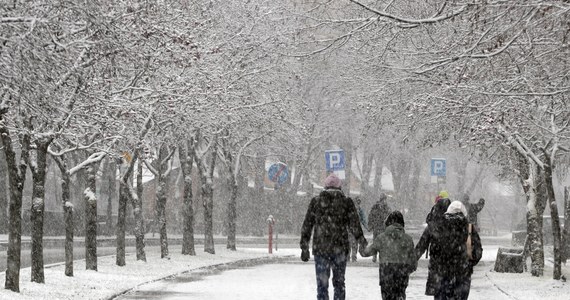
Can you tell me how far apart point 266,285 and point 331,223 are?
24.1ft

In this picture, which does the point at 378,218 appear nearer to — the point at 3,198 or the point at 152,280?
the point at 152,280

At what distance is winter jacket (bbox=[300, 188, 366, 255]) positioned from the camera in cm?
1353

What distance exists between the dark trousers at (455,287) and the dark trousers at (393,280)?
53cm

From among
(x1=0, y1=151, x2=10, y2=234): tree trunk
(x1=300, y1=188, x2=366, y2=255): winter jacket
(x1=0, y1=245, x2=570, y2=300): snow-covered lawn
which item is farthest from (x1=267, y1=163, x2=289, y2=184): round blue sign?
(x1=300, y1=188, x2=366, y2=255): winter jacket

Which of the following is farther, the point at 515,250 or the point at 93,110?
the point at 515,250

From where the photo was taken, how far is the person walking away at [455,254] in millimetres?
→ 12781

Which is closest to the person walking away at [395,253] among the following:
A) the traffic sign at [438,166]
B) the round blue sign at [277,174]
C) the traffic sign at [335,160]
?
the traffic sign at [335,160]

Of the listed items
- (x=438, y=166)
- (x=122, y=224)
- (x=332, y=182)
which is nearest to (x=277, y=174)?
(x=438, y=166)

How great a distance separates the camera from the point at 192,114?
968 inches

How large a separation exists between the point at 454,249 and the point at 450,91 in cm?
648

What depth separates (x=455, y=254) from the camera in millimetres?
12828

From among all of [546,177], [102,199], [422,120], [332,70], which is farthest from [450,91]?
[102,199]

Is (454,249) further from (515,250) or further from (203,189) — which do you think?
(203,189)

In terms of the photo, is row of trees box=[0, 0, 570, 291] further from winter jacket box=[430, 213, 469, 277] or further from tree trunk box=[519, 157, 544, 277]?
winter jacket box=[430, 213, 469, 277]
